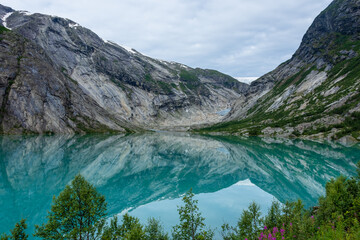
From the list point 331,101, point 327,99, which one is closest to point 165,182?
point 331,101

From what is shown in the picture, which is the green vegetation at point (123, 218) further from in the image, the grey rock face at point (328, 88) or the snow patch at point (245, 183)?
the grey rock face at point (328, 88)

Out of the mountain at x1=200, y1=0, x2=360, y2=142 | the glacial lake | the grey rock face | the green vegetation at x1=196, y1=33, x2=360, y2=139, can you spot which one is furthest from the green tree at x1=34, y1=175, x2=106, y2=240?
the grey rock face

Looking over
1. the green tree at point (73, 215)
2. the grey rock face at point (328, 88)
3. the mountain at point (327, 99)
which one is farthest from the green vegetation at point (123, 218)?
the grey rock face at point (328, 88)

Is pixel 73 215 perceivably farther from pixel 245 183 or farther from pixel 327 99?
pixel 327 99

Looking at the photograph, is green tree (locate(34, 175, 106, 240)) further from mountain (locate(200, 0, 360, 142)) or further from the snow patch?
mountain (locate(200, 0, 360, 142))

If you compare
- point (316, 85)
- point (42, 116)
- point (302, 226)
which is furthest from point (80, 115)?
point (316, 85)

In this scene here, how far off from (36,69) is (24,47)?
21.7 metres

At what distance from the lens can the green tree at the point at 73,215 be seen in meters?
14.7

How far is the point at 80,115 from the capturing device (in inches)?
6152

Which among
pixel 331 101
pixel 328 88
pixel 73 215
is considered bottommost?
pixel 73 215

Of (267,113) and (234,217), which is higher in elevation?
(267,113)

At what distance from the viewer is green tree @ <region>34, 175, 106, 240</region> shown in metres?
14.7

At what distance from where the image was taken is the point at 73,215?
15273 millimetres

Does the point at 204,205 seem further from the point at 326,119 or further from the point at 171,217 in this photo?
the point at 326,119
